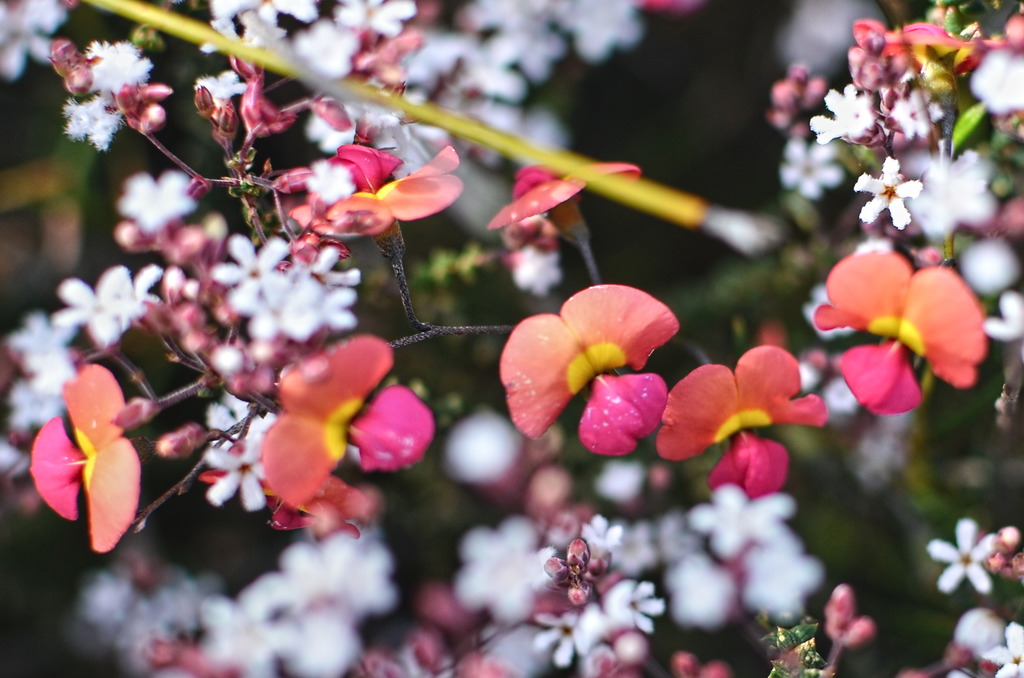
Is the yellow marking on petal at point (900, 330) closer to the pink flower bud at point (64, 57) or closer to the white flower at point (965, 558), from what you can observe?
the white flower at point (965, 558)

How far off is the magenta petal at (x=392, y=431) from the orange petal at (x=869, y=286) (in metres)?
0.35

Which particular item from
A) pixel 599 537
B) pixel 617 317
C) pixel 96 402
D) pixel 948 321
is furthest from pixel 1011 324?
pixel 96 402

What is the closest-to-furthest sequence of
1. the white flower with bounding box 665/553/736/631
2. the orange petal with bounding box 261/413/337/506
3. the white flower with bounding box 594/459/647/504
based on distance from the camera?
the orange petal with bounding box 261/413/337/506
the white flower with bounding box 665/553/736/631
the white flower with bounding box 594/459/647/504

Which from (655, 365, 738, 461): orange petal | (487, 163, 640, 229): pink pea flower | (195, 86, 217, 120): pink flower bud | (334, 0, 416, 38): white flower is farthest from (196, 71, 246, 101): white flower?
(655, 365, 738, 461): orange petal

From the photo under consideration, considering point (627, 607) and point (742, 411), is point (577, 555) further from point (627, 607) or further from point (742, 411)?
point (742, 411)

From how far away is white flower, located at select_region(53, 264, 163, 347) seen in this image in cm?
73

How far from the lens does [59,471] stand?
31.3 inches

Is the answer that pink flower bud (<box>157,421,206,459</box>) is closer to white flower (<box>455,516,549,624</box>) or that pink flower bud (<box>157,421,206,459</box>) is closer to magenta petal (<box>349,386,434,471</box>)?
magenta petal (<box>349,386,434,471</box>)

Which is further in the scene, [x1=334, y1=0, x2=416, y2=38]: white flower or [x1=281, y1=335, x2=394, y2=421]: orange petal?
[x1=334, y1=0, x2=416, y2=38]: white flower

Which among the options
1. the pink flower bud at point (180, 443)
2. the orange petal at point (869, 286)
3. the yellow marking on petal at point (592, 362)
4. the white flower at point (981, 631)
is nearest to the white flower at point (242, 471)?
the pink flower bud at point (180, 443)

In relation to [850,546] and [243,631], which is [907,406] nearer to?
[243,631]

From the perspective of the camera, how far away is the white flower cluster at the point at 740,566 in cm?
106

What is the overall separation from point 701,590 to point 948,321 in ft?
1.76

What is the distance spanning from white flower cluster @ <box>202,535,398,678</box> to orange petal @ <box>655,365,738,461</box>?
1.03 ft
